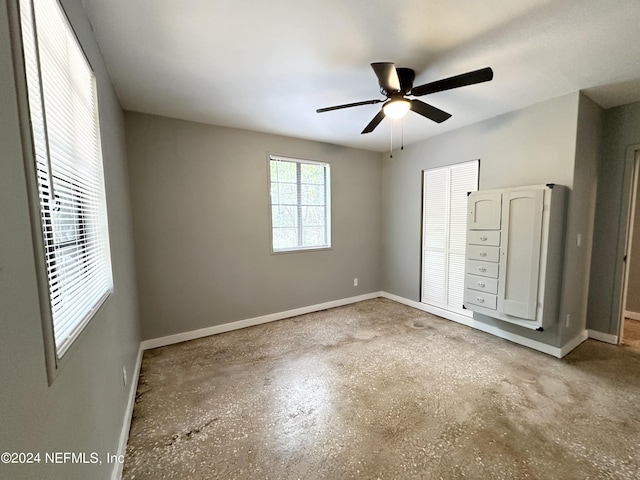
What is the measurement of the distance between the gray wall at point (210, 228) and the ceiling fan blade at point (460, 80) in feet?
7.09

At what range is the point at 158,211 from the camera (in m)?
2.90

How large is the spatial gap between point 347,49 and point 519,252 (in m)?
2.48

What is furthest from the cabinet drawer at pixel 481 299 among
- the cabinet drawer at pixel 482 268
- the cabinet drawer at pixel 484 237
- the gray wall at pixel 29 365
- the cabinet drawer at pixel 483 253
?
the gray wall at pixel 29 365

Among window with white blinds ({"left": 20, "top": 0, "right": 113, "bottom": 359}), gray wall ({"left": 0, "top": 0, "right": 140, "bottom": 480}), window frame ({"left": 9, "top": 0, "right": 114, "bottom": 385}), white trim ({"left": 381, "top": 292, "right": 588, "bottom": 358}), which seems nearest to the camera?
gray wall ({"left": 0, "top": 0, "right": 140, "bottom": 480})

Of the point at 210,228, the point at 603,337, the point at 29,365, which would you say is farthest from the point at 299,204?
the point at 603,337

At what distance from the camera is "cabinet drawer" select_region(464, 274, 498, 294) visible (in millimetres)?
2811

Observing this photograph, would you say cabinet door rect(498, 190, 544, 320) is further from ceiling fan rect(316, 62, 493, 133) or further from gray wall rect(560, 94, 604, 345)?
ceiling fan rect(316, 62, 493, 133)

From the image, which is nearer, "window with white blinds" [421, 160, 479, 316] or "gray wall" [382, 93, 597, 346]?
"gray wall" [382, 93, 597, 346]

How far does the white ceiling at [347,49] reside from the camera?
1474mm

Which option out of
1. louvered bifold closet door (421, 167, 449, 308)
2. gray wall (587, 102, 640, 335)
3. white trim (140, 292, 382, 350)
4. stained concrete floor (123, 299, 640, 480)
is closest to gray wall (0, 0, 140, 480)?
stained concrete floor (123, 299, 640, 480)

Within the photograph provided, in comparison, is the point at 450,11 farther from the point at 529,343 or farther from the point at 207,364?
the point at 207,364

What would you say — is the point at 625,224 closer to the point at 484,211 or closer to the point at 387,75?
the point at 484,211

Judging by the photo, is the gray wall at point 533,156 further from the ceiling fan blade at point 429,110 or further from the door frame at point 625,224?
the ceiling fan blade at point 429,110

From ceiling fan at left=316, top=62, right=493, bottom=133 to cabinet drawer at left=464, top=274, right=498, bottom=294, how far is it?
5.93 ft
